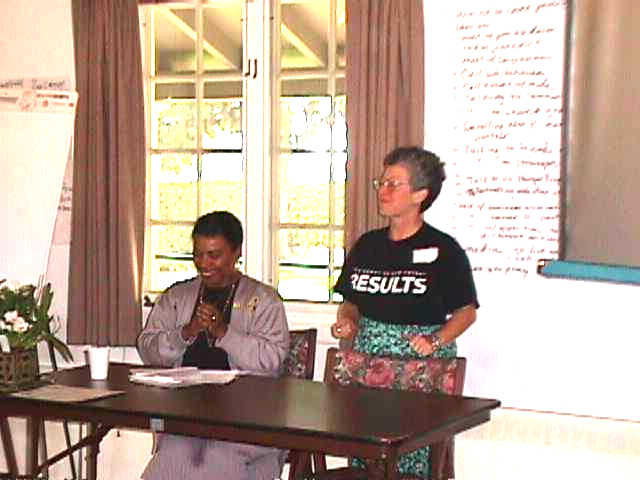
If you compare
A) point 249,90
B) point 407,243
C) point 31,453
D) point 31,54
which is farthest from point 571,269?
point 31,54

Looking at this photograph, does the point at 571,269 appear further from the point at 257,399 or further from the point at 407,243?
the point at 257,399

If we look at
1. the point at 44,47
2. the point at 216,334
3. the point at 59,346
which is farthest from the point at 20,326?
the point at 44,47

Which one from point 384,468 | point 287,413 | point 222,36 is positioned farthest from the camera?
point 222,36

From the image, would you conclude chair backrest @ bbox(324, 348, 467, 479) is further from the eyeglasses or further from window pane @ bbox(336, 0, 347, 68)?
window pane @ bbox(336, 0, 347, 68)

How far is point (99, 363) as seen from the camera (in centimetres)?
406

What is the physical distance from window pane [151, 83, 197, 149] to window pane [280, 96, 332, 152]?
0.44 meters

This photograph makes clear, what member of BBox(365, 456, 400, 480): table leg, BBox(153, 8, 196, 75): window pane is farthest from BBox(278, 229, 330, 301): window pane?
BBox(365, 456, 400, 480): table leg

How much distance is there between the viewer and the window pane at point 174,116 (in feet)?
17.3

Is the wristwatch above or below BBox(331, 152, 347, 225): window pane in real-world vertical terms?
below

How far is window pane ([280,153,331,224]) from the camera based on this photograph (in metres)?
5.00

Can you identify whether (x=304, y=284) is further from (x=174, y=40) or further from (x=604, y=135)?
(x=604, y=135)

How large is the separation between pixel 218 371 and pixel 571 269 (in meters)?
1.28

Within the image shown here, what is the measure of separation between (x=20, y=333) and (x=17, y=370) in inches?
4.8

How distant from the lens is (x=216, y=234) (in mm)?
4254
